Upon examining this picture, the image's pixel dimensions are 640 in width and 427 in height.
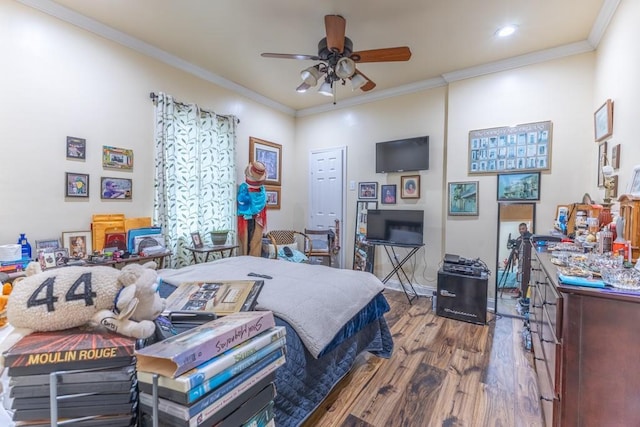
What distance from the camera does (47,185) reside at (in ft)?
7.72

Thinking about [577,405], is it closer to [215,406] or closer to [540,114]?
[215,406]

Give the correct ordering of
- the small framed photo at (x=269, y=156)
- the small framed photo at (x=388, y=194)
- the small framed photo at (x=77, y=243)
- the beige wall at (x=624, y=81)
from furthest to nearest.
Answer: the small framed photo at (x=269, y=156) < the small framed photo at (x=388, y=194) < the small framed photo at (x=77, y=243) < the beige wall at (x=624, y=81)

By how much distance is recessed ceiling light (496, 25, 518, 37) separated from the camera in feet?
8.38

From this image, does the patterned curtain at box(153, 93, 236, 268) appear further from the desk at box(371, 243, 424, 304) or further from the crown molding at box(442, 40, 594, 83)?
the crown molding at box(442, 40, 594, 83)

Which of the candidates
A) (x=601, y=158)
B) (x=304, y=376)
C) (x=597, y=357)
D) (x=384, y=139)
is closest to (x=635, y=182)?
(x=601, y=158)

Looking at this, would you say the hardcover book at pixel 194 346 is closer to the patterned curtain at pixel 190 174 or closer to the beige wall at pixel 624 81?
the beige wall at pixel 624 81

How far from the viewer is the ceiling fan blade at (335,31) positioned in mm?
2207

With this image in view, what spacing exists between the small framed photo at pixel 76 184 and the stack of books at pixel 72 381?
2338mm

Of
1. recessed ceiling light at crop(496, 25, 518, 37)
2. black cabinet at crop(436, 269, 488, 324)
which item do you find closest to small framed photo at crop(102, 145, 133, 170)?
black cabinet at crop(436, 269, 488, 324)

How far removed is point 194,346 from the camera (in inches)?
28.6

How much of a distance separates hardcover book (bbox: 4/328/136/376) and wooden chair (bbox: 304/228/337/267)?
3577 millimetres

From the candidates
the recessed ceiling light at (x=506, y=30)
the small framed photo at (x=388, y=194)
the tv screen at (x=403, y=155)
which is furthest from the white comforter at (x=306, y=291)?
the recessed ceiling light at (x=506, y=30)

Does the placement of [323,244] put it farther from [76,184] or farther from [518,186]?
[76,184]

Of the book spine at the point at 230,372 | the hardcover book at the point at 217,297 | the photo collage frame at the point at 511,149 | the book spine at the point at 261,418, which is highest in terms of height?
the photo collage frame at the point at 511,149
